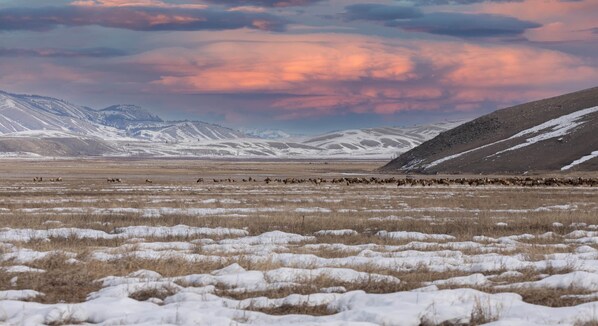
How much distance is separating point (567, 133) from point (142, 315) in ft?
412

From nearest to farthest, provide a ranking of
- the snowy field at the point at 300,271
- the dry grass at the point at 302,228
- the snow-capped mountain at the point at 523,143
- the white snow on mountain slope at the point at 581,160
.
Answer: the snowy field at the point at 300,271
the dry grass at the point at 302,228
the white snow on mountain slope at the point at 581,160
the snow-capped mountain at the point at 523,143

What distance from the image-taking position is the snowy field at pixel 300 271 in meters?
11.1

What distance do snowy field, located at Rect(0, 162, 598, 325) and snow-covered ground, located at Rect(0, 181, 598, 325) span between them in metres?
0.04

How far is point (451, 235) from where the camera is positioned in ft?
79.4

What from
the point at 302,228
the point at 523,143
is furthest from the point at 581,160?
the point at 302,228

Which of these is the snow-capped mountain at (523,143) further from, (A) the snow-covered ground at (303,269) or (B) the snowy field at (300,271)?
(B) the snowy field at (300,271)

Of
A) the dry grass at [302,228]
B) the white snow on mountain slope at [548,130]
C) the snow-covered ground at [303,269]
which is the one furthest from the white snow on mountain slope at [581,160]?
the snow-covered ground at [303,269]

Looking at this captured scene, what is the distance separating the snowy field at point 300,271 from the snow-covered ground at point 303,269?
41 mm

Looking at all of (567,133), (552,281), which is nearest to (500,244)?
(552,281)

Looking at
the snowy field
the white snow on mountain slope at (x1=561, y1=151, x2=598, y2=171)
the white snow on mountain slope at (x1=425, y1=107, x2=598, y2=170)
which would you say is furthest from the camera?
the white snow on mountain slope at (x1=425, y1=107, x2=598, y2=170)

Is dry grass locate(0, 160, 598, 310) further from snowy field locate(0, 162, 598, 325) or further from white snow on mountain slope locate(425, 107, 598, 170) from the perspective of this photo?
white snow on mountain slope locate(425, 107, 598, 170)

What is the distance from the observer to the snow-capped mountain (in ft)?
378

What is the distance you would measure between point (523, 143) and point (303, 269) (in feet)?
400

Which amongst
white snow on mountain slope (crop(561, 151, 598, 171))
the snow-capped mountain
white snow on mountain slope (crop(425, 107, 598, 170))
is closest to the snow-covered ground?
white snow on mountain slope (crop(561, 151, 598, 171))
